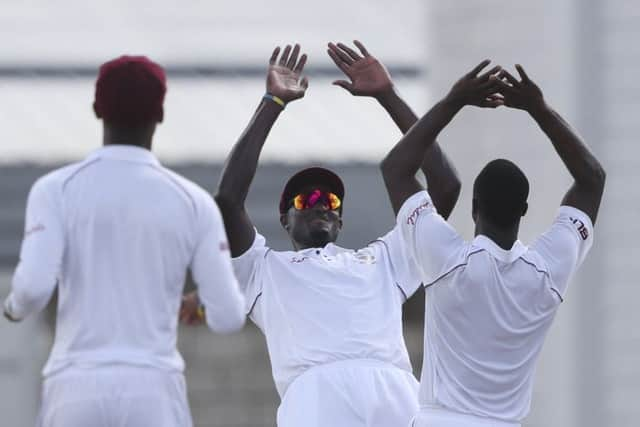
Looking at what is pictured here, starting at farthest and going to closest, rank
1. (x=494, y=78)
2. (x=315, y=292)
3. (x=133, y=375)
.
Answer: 1. (x=315, y=292)
2. (x=494, y=78)
3. (x=133, y=375)

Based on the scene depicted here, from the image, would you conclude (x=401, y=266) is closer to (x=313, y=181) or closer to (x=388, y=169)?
(x=313, y=181)

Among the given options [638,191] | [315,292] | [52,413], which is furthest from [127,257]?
[638,191]

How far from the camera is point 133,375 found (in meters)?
4.68

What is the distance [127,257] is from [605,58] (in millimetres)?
11289

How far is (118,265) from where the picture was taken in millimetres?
4695

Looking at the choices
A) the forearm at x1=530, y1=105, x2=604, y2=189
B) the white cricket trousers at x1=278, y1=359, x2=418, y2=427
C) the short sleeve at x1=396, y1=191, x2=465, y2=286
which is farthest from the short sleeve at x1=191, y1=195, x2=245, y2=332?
the forearm at x1=530, y1=105, x2=604, y2=189

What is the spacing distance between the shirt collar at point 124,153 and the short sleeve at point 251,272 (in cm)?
143

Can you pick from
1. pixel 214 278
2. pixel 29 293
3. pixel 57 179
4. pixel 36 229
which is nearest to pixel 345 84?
pixel 214 278

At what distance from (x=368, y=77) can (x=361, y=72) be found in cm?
4

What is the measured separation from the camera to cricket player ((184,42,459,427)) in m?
6.02

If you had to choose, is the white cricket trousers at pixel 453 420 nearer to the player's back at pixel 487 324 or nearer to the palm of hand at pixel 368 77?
the player's back at pixel 487 324

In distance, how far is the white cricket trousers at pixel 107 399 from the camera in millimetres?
4664

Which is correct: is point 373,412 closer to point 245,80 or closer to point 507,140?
point 507,140

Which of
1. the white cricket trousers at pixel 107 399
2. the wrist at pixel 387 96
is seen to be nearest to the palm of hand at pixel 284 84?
the wrist at pixel 387 96
